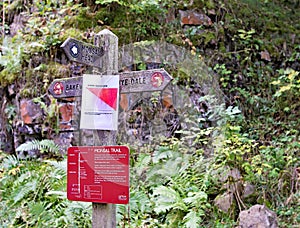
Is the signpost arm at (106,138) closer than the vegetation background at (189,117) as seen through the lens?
Yes

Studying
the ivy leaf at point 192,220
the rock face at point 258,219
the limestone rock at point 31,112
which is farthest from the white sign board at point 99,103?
the limestone rock at point 31,112

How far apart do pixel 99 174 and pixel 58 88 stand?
899 mm

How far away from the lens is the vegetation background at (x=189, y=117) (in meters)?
4.51

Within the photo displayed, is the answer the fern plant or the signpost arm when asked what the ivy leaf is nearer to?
the signpost arm

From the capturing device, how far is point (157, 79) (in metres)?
2.97

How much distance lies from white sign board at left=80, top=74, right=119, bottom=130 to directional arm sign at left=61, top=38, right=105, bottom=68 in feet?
0.44

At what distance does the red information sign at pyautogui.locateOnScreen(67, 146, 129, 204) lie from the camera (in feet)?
9.74

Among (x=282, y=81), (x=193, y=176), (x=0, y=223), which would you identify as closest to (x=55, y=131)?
(x=0, y=223)

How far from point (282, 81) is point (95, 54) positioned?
4.87m

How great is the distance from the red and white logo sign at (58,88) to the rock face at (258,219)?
2335 mm

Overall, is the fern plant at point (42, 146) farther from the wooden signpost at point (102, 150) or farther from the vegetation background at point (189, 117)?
the wooden signpost at point (102, 150)

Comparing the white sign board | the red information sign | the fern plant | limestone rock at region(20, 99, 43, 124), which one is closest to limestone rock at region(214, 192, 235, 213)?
the red information sign

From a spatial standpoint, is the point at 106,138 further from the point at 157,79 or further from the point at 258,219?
the point at 258,219

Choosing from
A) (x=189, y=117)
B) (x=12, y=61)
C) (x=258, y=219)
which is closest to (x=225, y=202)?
(x=258, y=219)
